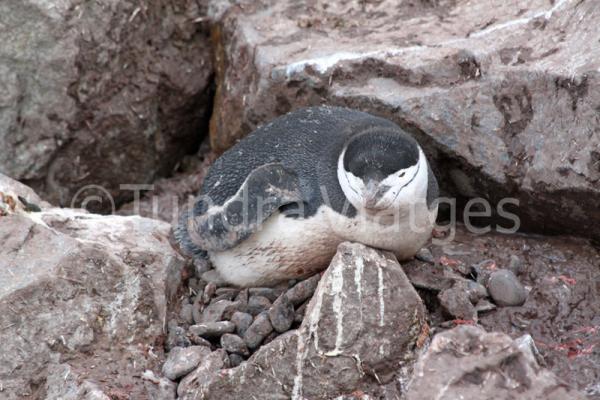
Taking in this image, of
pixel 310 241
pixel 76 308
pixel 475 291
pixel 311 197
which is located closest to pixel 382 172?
pixel 311 197

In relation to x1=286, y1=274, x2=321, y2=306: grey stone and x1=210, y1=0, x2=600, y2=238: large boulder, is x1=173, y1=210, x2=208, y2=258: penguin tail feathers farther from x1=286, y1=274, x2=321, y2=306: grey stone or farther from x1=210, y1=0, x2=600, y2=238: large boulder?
x1=210, y1=0, x2=600, y2=238: large boulder

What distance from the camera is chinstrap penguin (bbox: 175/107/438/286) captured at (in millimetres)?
4441

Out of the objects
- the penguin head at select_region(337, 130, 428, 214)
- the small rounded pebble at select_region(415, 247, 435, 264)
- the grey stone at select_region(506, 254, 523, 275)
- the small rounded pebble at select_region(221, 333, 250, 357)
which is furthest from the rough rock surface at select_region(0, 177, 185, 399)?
the grey stone at select_region(506, 254, 523, 275)

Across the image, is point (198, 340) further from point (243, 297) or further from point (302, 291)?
point (302, 291)

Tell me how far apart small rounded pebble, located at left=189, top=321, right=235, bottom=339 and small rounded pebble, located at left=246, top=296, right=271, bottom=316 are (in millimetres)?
149

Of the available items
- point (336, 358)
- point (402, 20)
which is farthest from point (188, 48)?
point (336, 358)

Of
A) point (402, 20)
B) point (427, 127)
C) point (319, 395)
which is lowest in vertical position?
point (319, 395)

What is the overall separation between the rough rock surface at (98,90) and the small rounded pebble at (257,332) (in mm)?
2313

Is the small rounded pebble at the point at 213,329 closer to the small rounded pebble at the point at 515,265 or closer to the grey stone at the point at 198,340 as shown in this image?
the grey stone at the point at 198,340

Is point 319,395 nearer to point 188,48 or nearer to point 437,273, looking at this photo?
point 437,273

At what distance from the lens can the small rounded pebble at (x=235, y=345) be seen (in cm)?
450

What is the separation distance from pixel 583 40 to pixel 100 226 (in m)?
2.62

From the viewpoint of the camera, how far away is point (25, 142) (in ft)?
20.2

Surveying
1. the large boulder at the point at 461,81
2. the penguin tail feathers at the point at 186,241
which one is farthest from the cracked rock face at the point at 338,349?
the large boulder at the point at 461,81
